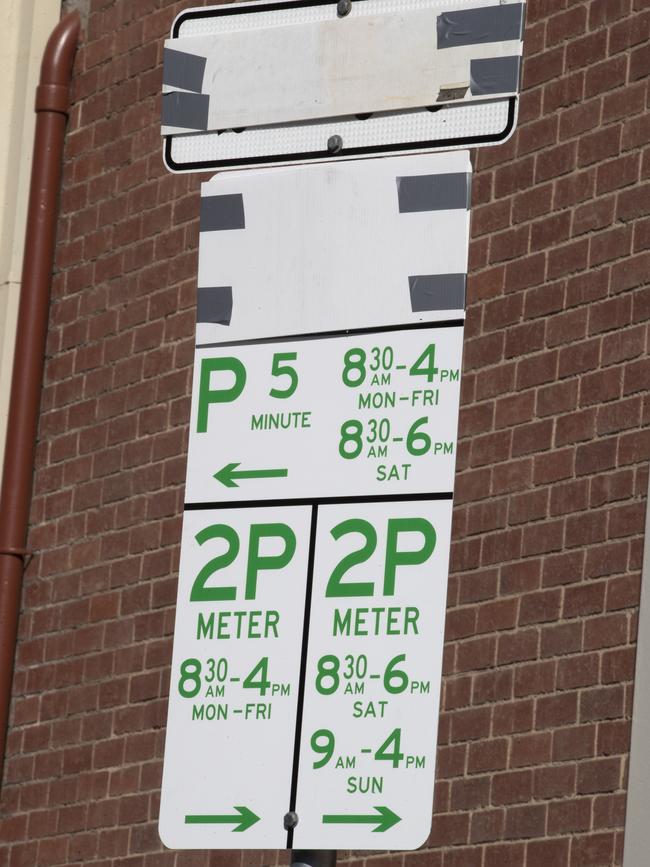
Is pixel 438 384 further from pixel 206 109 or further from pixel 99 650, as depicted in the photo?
pixel 99 650

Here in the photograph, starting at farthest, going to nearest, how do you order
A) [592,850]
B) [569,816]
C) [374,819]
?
1. [569,816]
2. [592,850]
3. [374,819]

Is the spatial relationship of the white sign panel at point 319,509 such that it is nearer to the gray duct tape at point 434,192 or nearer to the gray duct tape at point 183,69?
the gray duct tape at point 434,192

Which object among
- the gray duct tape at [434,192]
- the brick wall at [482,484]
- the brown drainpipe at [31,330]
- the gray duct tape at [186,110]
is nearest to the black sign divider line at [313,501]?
the gray duct tape at [434,192]

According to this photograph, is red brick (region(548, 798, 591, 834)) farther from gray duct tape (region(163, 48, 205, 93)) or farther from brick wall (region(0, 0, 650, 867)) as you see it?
gray duct tape (region(163, 48, 205, 93))

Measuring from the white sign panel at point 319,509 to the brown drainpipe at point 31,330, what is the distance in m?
4.91

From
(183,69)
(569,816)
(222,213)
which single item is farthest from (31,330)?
(222,213)

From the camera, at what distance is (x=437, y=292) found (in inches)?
123

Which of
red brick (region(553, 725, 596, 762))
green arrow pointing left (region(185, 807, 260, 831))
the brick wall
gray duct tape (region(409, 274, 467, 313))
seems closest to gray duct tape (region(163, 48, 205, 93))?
gray duct tape (region(409, 274, 467, 313))

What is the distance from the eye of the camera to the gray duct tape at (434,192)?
3182 mm

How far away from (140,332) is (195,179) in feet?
2.21

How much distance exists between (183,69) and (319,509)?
95 centimetres

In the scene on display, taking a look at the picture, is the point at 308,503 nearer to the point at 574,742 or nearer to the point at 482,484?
the point at 574,742

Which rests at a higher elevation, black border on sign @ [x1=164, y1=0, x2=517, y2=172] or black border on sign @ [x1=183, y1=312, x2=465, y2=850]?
black border on sign @ [x1=164, y1=0, x2=517, y2=172]

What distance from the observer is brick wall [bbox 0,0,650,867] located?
5.80 metres
